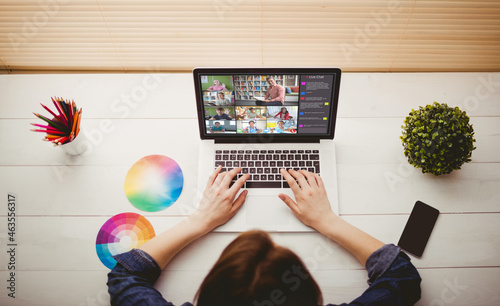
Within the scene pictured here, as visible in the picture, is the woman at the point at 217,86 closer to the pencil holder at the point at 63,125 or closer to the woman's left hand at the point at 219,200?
the woman's left hand at the point at 219,200

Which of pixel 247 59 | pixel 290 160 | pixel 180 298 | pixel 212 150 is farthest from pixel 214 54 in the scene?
pixel 180 298

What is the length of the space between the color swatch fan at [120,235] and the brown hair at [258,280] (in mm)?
357

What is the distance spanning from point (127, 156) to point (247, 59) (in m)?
0.64

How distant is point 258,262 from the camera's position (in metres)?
0.59

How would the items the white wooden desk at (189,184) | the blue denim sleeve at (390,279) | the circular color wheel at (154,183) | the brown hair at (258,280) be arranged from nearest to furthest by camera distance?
the brown hair at (258,280)
the blue denim sleeve at (390,279)
the white wooden desk at (189,184)
the circular color wheel at (154,183)

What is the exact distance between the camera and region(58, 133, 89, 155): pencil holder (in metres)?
0.96

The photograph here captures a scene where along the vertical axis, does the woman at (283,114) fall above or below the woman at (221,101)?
below

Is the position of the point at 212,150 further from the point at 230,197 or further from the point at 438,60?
the point at 438,60

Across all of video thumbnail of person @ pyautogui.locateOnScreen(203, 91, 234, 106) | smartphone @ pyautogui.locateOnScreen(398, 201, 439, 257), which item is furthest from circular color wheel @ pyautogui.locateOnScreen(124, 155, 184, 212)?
smartphone @ pyautogui.locateOnScreen(398, 201, 439, 257)

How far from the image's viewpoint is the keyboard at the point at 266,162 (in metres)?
0.94

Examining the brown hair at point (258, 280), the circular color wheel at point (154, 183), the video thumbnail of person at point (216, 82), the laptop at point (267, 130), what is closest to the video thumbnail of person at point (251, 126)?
the laptop at point (267, 130)

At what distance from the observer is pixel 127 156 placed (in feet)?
3.30

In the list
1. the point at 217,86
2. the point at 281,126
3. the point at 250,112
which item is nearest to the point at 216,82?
the point at 217,86

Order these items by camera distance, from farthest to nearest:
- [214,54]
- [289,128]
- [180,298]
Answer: [214,54] → [289,128] → [180,298]
